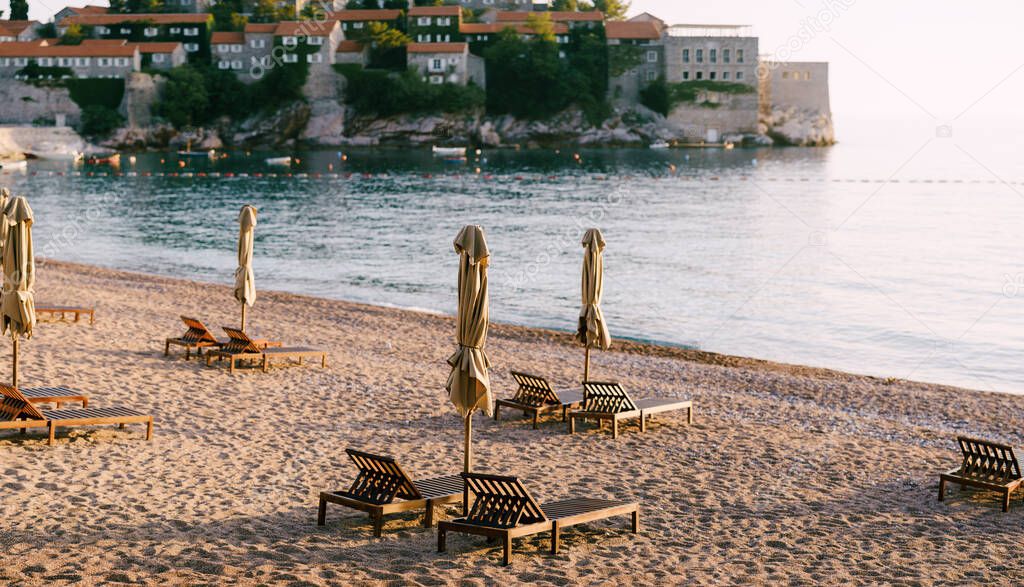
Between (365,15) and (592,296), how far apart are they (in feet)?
383

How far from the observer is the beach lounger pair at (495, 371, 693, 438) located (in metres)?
13.4

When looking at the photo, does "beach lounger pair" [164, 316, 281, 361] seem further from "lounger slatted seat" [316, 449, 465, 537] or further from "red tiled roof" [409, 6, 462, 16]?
"red tiled roof" [409, 6, 462, 16]

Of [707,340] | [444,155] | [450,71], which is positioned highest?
[450,71]

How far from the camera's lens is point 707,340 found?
85.7ft

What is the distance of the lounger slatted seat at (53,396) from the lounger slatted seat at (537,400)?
16.6ft

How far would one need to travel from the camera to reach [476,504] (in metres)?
8.71

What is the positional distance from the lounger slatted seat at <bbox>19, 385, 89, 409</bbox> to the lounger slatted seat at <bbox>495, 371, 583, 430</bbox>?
5.06 m

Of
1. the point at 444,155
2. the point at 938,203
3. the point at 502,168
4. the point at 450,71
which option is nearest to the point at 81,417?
the point at 938,203

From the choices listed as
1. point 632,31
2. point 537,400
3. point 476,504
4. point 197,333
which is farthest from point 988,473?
point 632,31

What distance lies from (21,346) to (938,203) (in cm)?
6539

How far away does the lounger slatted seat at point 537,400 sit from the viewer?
13.8 m

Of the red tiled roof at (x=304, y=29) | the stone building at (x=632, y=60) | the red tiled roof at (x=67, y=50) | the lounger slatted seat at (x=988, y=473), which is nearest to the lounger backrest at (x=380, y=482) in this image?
the lounger slatted seat at (x=988, y=473)

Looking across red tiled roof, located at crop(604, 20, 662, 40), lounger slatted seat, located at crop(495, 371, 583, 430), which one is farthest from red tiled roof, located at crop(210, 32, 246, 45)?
lounger slatted seat, located at crop(495, 371, 583, 430)

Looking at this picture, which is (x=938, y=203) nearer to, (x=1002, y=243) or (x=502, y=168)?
(x=1002, y=243)
